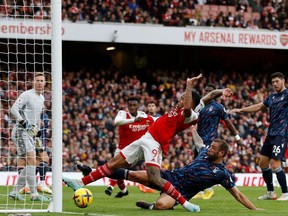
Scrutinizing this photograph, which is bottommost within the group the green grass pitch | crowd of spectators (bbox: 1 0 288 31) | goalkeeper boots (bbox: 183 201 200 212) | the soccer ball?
the green grass pitch

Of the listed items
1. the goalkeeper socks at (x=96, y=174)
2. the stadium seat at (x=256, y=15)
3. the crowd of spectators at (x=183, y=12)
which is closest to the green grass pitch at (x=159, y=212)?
the goalkeeper socks at (x=96, y=174)

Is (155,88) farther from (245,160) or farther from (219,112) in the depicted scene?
(219,112)

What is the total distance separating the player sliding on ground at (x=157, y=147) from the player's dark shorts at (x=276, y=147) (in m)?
2.31

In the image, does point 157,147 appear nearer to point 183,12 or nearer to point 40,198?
point 40,198

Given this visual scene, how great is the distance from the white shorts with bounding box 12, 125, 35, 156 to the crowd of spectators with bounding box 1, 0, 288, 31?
52.6ft

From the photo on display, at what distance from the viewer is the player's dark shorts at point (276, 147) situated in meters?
14.5

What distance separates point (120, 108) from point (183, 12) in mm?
6063

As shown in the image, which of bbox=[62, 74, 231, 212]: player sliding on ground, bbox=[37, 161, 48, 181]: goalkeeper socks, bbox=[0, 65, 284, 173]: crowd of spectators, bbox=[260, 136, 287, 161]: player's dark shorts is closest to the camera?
bbox=[62, 74, 231, 212]: player sliding on ground

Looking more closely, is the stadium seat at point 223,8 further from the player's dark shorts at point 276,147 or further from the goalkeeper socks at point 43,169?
the player's dark shorts at point 276,147

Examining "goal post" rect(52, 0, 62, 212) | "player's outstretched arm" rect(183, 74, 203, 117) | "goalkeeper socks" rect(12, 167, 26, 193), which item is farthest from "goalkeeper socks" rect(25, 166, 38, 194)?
"player's outstretched arm" rect(183, 74, 203, 117)

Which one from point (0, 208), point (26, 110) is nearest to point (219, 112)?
point (26, 110)

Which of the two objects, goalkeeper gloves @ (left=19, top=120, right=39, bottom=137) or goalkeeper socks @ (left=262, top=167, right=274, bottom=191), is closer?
goalkeeper gloves @ (left=19, top=120, right=39, bottom=137)

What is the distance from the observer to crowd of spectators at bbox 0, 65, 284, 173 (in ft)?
89.9

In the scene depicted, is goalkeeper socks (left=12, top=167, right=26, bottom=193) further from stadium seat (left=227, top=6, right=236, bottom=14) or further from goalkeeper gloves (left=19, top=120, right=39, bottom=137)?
stadium seat (left=227, top=6, right=236, bottom=14)
